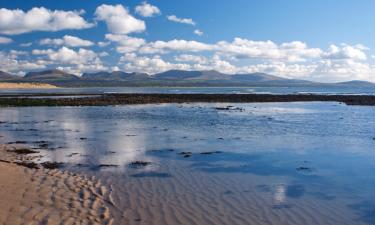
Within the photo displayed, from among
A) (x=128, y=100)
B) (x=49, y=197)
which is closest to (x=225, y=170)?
(x=49, y=197)

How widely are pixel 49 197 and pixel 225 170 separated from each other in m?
6.89

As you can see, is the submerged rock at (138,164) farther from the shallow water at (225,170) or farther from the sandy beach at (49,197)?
the sandy beach at (49,197)

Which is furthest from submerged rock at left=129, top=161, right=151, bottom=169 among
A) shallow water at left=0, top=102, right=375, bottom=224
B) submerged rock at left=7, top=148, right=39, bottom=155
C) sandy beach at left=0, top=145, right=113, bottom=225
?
submerged rock at left=7, top=148, right=39, bottom=155

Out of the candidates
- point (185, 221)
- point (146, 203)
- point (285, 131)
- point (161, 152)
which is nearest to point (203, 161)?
point (161, 152)

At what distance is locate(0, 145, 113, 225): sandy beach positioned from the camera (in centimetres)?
923

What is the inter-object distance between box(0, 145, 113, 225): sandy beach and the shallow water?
59 centimetres

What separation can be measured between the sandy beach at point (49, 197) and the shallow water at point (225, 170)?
23.3 inches

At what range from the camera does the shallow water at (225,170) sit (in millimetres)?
10430

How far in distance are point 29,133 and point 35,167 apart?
492 inches

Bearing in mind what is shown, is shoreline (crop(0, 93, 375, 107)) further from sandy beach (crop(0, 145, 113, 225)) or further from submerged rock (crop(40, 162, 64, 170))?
sandy beach (crop(0, 145, 113, 225))

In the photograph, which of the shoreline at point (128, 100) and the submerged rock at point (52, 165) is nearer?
the submerged rock at point (52, 165)

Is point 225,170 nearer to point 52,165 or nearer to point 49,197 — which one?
point 52,165

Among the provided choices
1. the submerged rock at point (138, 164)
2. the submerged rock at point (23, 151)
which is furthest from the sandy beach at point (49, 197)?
the submerged rock at point (23, 151)

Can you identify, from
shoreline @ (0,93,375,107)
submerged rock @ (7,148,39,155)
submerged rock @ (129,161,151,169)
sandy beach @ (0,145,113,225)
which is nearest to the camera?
sandy beach @ (0,145,113,225)
